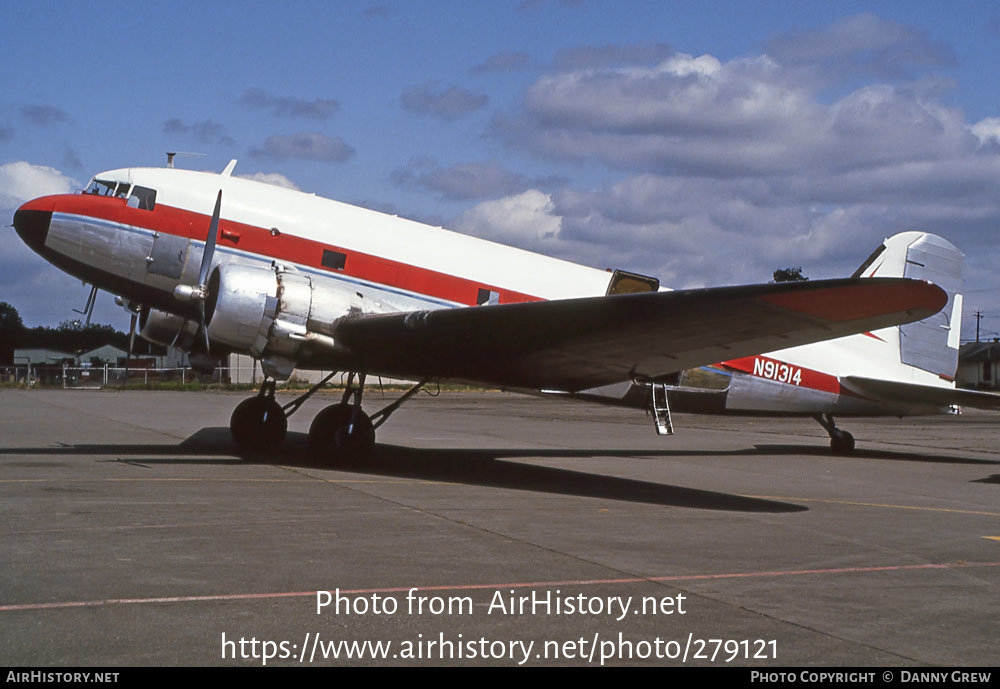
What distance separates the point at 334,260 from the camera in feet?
50.3

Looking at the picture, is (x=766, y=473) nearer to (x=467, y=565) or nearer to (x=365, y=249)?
(x=365, y=249)

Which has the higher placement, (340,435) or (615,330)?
(615,330)

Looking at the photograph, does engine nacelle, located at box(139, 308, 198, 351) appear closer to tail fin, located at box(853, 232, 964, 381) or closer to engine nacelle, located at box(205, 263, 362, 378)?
engine nacelle, located at box(205, 263, 362, 378)

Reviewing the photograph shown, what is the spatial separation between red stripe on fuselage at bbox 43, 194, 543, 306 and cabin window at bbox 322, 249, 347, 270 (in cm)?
5

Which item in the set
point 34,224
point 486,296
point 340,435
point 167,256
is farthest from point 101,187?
point 486,296

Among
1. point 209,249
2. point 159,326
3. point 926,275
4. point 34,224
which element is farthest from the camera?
point 926,275

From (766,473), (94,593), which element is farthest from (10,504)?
(766,473)

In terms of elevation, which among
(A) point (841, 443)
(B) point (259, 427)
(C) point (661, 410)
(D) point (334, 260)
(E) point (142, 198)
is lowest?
(B) point (259, 427)

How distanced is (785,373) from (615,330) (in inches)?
269

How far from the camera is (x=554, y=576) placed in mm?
7125

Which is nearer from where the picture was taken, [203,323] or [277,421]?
[203,323]

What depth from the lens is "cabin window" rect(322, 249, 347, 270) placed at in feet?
50.2

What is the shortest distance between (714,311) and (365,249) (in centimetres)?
630

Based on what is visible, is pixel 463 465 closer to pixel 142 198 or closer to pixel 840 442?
pixel 142 198
